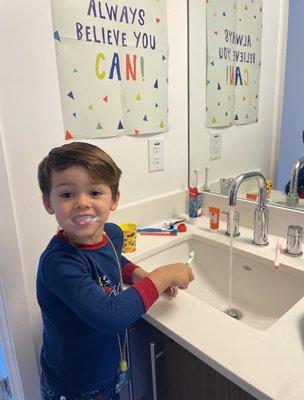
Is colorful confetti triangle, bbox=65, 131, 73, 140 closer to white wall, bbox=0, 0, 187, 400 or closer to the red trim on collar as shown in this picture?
white wall, bbox=0, 0, 187, 400

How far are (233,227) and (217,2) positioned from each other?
881mm

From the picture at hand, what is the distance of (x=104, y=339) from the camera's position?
2.30 ft

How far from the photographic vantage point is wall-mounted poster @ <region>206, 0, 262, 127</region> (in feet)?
3.80

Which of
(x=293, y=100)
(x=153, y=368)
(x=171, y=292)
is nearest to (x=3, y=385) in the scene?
(x=153, y=368)

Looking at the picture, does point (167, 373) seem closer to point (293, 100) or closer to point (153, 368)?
point (153, 368)

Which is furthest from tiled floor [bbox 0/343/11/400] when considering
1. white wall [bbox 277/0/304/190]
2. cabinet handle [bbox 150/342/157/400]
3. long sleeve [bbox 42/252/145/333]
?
white wall [bbox 277/0/304/190]

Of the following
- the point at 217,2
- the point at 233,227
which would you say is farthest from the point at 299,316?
the point at 217,2

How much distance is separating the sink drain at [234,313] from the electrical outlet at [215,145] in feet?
2.05

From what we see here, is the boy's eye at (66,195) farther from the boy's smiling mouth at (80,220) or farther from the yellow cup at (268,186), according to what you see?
the yellow cup at (268,186)

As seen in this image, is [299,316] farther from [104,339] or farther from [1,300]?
[1,300]

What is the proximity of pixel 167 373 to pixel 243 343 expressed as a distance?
30 cm

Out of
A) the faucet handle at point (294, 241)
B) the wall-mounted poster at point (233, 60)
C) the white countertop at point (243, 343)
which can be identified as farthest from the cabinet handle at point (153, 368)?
the wall-mounted poster at point (233, 60)

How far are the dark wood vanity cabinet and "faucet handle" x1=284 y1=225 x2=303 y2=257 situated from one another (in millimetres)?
466

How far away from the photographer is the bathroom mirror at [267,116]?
101 cm
